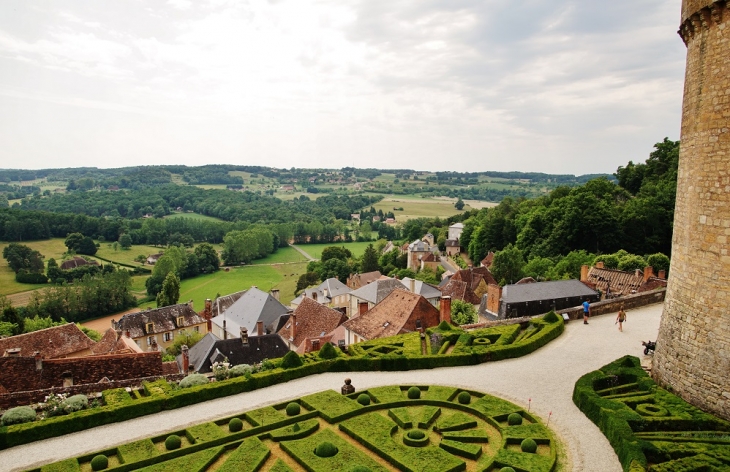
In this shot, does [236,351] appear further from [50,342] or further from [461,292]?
[461,292]

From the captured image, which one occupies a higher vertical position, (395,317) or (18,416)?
(18,416)

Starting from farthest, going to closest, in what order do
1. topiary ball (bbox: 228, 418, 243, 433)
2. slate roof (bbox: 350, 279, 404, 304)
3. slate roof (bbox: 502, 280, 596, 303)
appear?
slate roof (bbox: 350, 279, 404, 304) < slate roof (bbox: 502, 280, 596, 303) < topiary ball (bbox: 228, 418, 243, 433)

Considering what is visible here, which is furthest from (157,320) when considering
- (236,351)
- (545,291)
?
(545,291)

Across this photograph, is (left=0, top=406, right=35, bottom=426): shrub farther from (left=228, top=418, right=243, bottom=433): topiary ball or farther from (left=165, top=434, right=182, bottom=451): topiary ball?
(left=228, top=418, right=243, bottom=433): topiary ball

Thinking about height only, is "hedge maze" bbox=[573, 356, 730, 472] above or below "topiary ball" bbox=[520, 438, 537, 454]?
above

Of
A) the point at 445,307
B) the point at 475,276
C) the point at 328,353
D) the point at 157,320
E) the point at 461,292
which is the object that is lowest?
the point at 157,320

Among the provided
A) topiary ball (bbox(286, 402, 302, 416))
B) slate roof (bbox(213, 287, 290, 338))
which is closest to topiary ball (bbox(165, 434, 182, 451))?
topiary ball (bbox(286, 402, 302, 416))

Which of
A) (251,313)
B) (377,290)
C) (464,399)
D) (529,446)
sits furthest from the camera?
(377,290)
